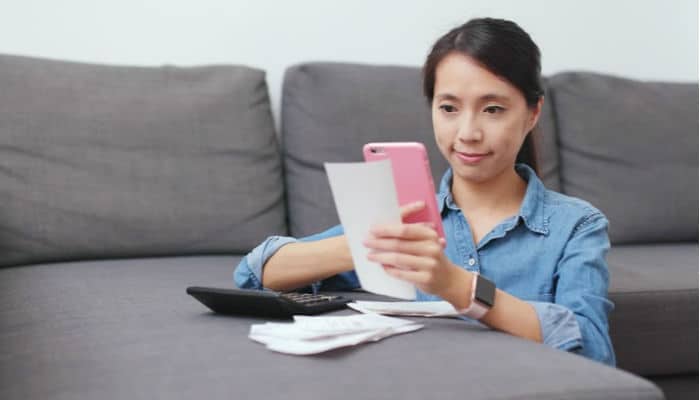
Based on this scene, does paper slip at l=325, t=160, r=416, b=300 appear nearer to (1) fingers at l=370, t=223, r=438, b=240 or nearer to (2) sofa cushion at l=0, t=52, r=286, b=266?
(1) fingers at l=370, t=223, r=438, b=240

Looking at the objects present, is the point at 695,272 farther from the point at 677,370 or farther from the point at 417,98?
the point at 417,98

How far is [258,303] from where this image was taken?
1.20 metres

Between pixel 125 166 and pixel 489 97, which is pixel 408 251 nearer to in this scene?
pixel 489 97

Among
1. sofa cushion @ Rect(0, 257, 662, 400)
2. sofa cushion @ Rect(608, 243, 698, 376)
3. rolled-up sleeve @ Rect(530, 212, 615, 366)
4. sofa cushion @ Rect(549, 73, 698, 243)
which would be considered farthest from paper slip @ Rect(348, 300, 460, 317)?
sofa cushion @ Rect(549, 73, 698, 243)

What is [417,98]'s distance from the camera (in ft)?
7.23

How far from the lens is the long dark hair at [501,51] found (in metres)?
1.29

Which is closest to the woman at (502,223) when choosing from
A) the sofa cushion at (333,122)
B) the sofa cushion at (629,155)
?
the sofa cushion at (333,122)

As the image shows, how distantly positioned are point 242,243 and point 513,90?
89cm

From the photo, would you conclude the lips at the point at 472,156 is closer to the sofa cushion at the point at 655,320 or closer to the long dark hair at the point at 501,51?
the long dark hair at the point at 501,51

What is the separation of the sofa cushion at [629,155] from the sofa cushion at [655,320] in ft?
1.60

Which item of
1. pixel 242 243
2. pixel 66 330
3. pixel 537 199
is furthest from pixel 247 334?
pixel 242 243

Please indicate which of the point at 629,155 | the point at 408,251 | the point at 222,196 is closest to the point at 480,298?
the point at 408,251

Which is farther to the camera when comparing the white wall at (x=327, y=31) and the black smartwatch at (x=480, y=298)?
the white wall at (x=327, y=31)

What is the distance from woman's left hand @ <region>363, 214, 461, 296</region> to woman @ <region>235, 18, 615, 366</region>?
154mm
